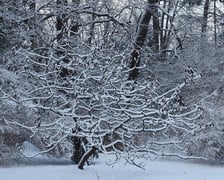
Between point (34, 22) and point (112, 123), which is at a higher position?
point (34, 22)

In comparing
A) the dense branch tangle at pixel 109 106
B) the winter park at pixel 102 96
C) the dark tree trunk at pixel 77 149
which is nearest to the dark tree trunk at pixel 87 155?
the winter park at pixel 102 96

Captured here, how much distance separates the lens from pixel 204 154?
566 inches

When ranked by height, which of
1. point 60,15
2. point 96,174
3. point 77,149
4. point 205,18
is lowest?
point 77,149

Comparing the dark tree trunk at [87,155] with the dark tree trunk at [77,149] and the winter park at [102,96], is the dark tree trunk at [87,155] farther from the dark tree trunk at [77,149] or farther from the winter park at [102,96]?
the dark tree trunk at [77,149]

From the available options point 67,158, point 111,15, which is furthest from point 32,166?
point 111,15

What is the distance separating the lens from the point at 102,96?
999 cm

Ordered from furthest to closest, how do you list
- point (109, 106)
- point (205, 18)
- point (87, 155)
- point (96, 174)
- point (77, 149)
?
point (205, 18)
point (77, 149)
point (87, 155)
point (96, 174)
point (109, 106)

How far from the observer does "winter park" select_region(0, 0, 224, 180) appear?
10211 mm

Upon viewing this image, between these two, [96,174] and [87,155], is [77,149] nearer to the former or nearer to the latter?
[87,155]

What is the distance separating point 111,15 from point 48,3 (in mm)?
2241

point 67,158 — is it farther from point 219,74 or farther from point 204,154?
point 219,74

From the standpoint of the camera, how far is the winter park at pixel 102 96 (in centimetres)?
1021

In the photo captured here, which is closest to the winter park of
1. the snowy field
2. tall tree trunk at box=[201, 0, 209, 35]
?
the snowy field

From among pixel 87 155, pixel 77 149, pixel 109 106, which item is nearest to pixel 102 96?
pixel 109 106
